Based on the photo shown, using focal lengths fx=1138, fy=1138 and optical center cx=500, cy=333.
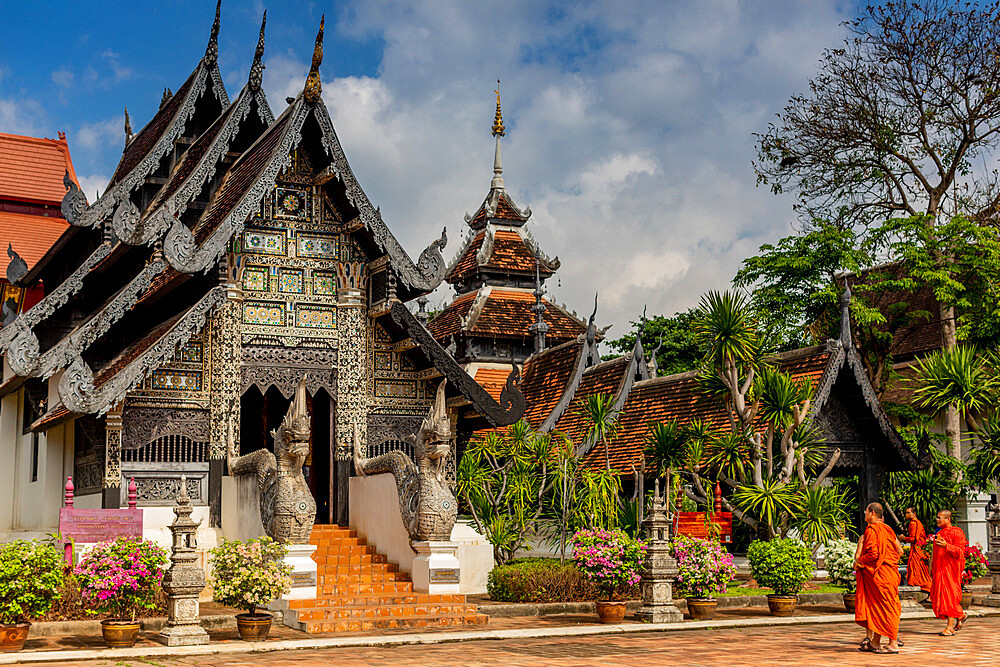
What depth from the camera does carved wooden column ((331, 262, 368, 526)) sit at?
16078 mm

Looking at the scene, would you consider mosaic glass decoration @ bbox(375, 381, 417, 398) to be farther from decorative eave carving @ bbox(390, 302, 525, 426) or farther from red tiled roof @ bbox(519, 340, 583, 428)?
red tiled roof @ bbox(519, 340, 583, 428)

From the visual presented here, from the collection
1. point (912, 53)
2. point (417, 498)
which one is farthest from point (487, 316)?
point (417, 498)

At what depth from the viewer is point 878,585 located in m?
11.2

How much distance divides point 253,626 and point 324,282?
19.7 feet

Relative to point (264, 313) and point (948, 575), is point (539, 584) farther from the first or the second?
point (264, 313)

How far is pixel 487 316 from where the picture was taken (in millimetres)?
31109

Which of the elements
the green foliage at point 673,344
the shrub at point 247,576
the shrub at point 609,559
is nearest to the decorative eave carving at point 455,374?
the shrub at point 609,559

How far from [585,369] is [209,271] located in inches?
332

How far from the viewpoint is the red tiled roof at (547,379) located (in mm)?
21266

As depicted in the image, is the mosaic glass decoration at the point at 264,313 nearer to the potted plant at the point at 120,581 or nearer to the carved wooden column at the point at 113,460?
the carved wooden column at the point at 113,460

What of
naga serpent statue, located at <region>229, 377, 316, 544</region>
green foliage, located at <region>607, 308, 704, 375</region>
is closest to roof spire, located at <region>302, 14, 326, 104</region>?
naga serpent statue, located at <region>229, 377, 316, 544</region>

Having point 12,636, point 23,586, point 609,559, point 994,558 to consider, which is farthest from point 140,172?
point 994,558

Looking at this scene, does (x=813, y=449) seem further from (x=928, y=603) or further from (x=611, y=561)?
(x=611, y=561)

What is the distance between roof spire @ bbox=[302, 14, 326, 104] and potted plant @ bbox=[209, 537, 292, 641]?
276 inches
